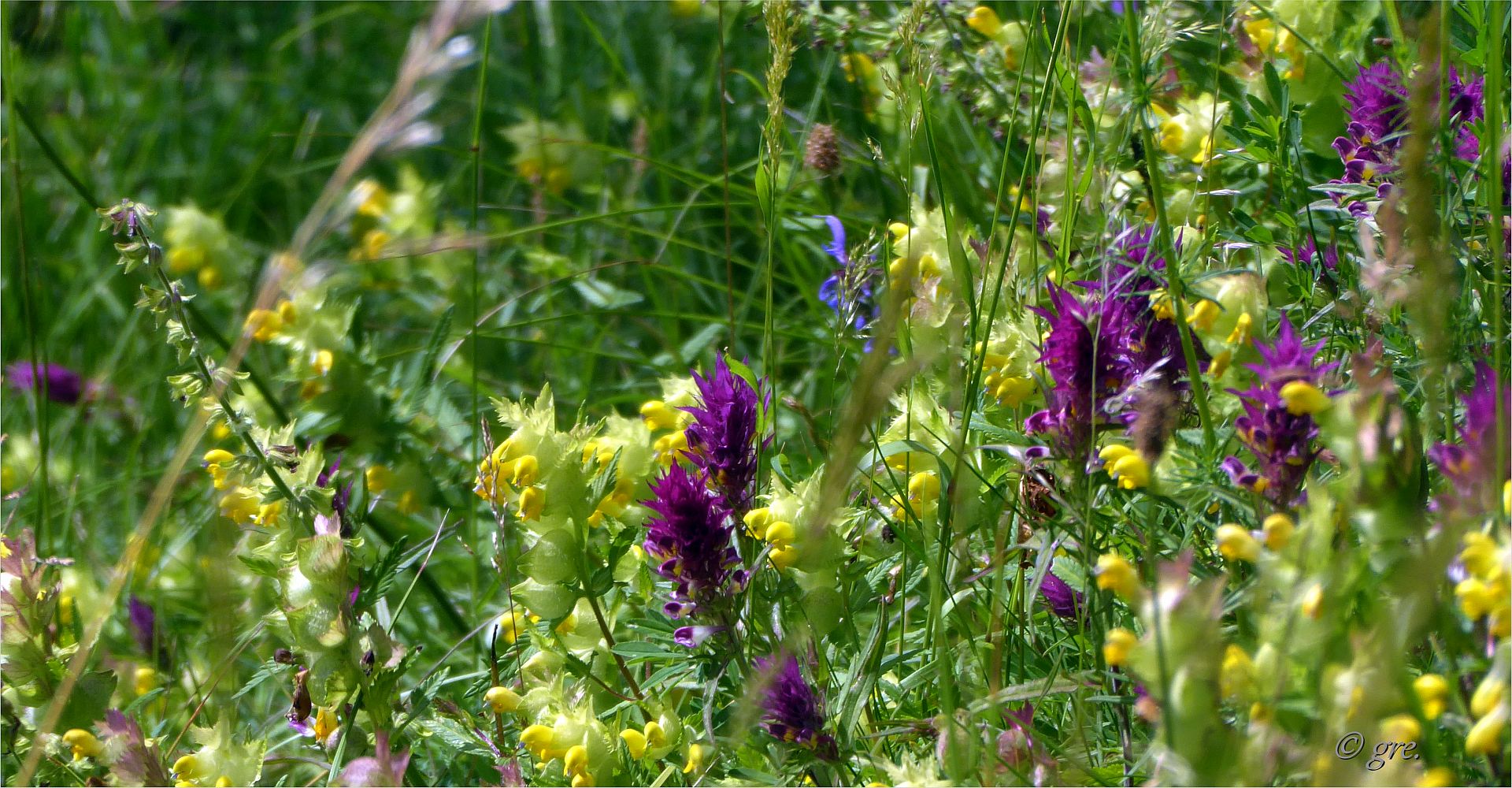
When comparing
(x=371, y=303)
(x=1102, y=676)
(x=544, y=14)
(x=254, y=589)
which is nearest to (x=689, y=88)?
(x=544, y=14)

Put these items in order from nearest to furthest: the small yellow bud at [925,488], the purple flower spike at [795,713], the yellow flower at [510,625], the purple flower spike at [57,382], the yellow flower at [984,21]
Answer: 1. the purple flower spike at [795,713]
2. the small yellow bud at [925,488]
3. the yellow flower at [510,625]
4. the yellow flower at [984,21]
5. the purple flower spike at [57,382]

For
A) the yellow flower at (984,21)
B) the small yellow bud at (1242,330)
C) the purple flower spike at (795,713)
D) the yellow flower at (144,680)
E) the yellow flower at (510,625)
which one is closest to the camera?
the purple flower spike at (795,713)

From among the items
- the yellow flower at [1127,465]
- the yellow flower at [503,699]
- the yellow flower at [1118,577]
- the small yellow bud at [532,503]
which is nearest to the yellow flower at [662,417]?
the small yellow bud at [532,503]

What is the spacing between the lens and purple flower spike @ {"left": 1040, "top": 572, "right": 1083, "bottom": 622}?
1036mm

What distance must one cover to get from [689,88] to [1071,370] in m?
2.00

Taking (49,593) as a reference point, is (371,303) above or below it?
below

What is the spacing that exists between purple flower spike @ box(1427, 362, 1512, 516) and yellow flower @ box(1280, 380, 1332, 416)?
72mm

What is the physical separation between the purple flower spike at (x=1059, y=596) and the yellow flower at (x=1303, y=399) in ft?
1.11

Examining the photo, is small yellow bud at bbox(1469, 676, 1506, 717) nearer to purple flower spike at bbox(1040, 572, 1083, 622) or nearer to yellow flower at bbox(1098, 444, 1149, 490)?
yellow flower at bbox(1098, 444, 1149, 490)

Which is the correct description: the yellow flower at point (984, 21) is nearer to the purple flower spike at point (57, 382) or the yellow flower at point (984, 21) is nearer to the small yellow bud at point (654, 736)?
the small yellow bud at point (654, 736)

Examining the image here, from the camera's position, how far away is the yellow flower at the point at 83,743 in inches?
41.4

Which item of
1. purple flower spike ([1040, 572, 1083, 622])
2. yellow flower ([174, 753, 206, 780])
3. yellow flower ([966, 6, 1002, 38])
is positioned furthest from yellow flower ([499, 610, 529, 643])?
yellow flower ([966, 6, 1002, 38])

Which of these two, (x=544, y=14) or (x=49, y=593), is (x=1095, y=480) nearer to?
(x=49, y=593)

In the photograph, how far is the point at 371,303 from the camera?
8.80ft
